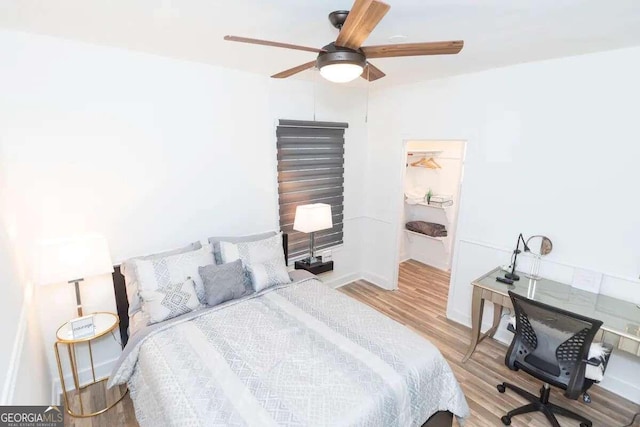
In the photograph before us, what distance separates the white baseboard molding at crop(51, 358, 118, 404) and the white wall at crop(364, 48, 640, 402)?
11.3 feet

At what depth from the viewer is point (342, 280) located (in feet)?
14.4

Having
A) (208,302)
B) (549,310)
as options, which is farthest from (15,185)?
(549,310)

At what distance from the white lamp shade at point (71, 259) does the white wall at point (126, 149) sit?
Answer: 0.19 metres

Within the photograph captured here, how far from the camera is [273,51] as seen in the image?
2391 mm

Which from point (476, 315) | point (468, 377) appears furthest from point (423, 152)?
point (468, 377)

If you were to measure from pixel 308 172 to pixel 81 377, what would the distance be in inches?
110

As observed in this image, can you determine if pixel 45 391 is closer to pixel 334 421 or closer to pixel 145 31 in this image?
pixel 334 421

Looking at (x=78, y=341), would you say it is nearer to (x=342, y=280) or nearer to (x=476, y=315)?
(x=342, y=280)

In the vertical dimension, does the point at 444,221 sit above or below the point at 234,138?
below

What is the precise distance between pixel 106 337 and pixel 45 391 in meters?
0.52

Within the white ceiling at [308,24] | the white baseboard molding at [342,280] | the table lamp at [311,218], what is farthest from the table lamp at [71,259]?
the white baseboard molding at [342,280]

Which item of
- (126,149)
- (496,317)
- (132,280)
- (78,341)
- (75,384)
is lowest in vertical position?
(75,384)

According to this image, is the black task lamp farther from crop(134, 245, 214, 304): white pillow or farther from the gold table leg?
the gold table leg

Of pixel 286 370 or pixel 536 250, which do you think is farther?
pixel 536 250
